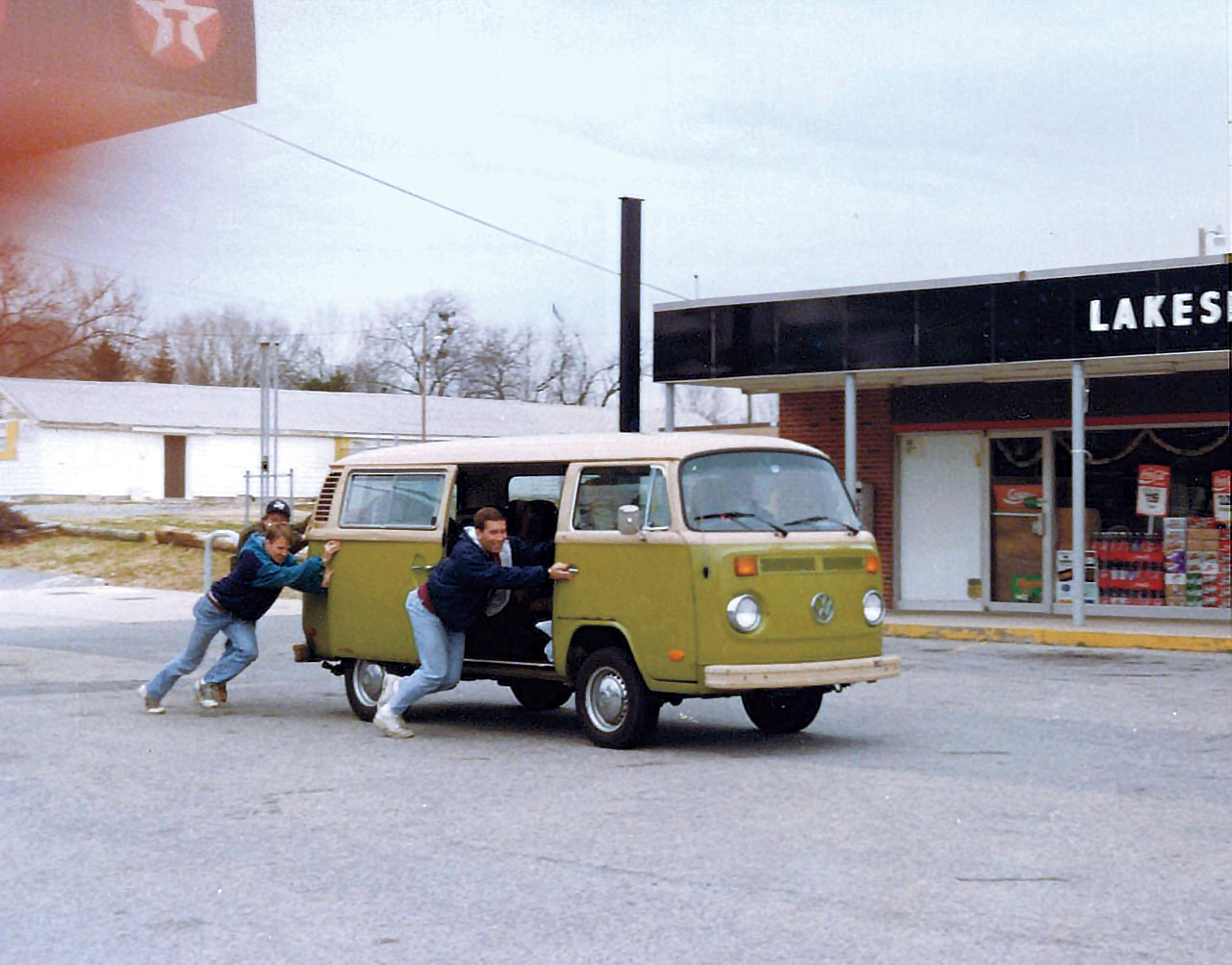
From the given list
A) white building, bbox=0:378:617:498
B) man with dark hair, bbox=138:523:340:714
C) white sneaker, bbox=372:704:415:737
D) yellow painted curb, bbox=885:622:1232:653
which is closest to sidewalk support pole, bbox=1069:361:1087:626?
yellow painted curb, bbox=885:622:1232:653

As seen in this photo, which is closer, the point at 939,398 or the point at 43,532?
the point at 939,398

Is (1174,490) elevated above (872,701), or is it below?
above

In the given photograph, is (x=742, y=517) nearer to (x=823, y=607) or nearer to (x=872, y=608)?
(x=823, y=607)

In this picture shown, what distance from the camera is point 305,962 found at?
564 cm

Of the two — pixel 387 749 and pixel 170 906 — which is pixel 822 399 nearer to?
pixel 387 749

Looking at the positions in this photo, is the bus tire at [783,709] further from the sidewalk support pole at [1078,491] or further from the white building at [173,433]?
the white building at [173,433]

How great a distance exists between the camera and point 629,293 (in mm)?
26547

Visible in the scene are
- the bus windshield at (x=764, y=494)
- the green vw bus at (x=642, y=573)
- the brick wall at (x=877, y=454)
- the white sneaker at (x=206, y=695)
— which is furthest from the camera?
the brick wall at (x=877, y=454)

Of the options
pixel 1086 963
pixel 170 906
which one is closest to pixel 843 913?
pixel 1086 963

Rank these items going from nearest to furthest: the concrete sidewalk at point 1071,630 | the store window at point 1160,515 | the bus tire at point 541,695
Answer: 1. the bus tire at point 541,695
2. the concrete sidewalk at point 1071,630
3. the store window at point 1160,515

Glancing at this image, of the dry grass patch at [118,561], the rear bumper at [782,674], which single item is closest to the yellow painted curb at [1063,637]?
the rear bumper at [782,674]

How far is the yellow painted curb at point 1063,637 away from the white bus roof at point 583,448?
8.23 meters

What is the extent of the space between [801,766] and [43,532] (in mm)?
33794

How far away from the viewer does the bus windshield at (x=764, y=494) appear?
10398mm
